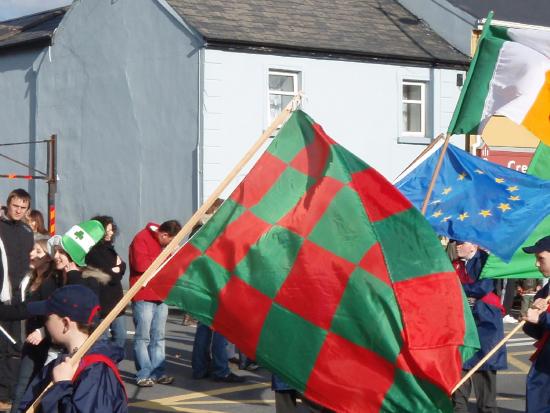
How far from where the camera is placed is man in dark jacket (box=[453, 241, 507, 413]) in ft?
31.4

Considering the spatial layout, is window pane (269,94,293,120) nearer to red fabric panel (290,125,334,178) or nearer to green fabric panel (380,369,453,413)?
red fabric panel (290,125,334,178)

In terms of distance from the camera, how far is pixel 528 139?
25.9 metres

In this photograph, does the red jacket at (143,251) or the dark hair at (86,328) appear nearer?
the dark hair at (86,328)

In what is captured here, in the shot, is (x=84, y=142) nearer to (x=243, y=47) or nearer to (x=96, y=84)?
(x=96, y=84)

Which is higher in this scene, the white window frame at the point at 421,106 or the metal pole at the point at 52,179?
the white window frame at the point at 421,106

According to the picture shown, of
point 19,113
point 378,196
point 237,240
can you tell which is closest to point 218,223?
point 237,240

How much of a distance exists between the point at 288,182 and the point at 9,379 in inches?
196

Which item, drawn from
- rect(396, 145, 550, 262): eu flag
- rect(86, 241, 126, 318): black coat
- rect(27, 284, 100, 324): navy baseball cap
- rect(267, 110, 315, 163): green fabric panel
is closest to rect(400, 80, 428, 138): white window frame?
rect(86, 241, 126, 318): black coat

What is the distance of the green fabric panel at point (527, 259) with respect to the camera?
9.07 meters

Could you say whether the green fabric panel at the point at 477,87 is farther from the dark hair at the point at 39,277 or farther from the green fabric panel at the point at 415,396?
the green fabric panel at the point at 415,396

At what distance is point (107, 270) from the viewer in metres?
10.3

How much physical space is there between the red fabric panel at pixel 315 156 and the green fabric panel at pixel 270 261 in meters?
0.33

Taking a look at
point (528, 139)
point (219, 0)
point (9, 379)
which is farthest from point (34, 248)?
point (528, 139)

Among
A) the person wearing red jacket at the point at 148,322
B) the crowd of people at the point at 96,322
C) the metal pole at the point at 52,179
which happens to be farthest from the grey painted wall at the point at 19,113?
the person wearing red jacket at the point at 148,322
